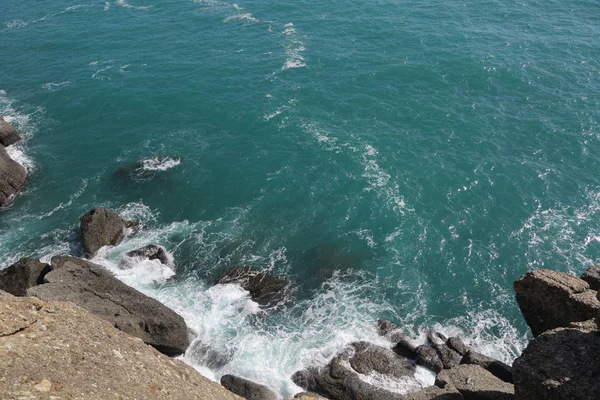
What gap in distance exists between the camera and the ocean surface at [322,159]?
47.2 m

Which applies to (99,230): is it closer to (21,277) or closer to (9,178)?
(21,277)

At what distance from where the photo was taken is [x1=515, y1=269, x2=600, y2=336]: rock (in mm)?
30484

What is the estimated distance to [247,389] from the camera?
38.4 meters

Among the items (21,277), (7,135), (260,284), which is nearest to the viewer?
(21,277)

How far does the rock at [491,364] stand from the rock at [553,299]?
4.88 m

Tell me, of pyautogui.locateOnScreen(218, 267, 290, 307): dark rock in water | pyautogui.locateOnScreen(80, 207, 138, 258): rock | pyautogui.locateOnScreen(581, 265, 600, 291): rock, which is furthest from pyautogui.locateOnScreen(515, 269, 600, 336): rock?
pyautogui.locateOnScreen(80, 207, 138, 258): rock

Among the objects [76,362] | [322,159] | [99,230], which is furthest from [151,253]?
[76,362]

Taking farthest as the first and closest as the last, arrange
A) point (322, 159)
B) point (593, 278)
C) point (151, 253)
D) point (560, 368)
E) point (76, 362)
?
point (322, 159), point (151, 253), point (593, 278), point (560, 368), point (76, 362)

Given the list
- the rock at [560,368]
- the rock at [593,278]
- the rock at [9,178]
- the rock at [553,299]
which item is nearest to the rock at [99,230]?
the rock at [9,178]

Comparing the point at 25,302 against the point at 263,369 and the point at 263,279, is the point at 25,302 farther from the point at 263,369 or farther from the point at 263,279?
the point at 263,279

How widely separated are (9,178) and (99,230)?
16.8m

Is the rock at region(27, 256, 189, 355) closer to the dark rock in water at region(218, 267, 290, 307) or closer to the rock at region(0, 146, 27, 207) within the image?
the dark rock in water at region(218, 267, 290, 307)

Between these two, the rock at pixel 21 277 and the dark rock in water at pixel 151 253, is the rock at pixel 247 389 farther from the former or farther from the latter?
the rock at pixel 21 277

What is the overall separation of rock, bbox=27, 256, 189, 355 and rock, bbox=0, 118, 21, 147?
32.6 metres
